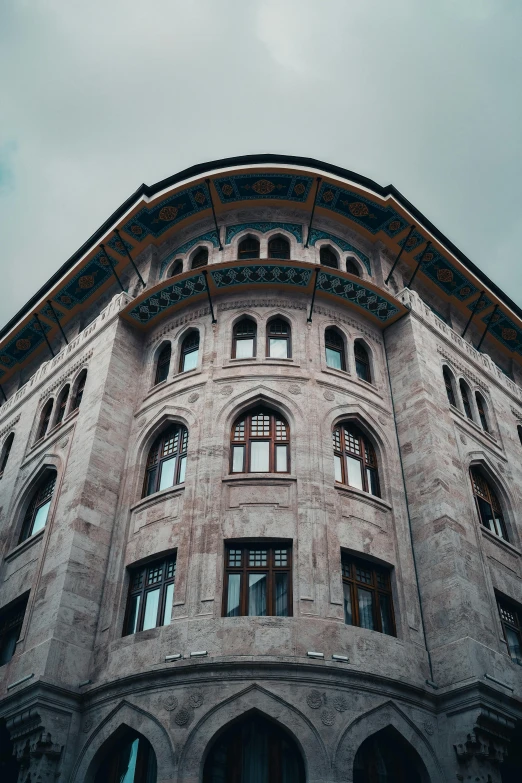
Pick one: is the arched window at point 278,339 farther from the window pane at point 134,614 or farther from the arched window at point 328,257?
the window pane at point 134,614

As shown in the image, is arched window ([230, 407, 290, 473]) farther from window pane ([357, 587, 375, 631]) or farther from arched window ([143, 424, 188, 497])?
window pane ([357, 587, 375, 631])

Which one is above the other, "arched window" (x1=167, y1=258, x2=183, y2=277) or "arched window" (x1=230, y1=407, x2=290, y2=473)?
"arched window" (x1=167, y1=258, x2=183, y2=277)

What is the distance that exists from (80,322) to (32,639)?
14.5m

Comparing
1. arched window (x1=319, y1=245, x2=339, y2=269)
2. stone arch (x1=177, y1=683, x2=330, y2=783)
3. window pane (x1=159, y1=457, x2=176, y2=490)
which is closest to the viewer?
stone arch (x1=177, y1=683, x2=330, y2=783)

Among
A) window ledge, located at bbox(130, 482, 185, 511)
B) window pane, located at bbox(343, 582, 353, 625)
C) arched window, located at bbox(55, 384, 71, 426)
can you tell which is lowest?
window pane, located at bbox(343, 582, 353, 625)

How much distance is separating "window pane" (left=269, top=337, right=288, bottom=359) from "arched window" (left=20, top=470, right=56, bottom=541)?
7534 mm

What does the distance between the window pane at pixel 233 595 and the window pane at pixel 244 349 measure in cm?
698

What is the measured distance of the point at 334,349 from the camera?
74.5 feet

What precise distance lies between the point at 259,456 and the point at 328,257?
9.26 m

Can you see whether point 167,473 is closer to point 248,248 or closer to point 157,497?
point 157,497

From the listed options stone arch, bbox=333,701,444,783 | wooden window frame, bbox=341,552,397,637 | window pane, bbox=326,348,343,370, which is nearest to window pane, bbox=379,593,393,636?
wooden window frame, bbox=341,552,397,637

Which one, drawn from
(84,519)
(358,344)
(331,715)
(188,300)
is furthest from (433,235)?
(331,715)

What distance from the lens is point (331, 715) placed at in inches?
583

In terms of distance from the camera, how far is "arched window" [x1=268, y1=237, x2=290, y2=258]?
2511 cm
